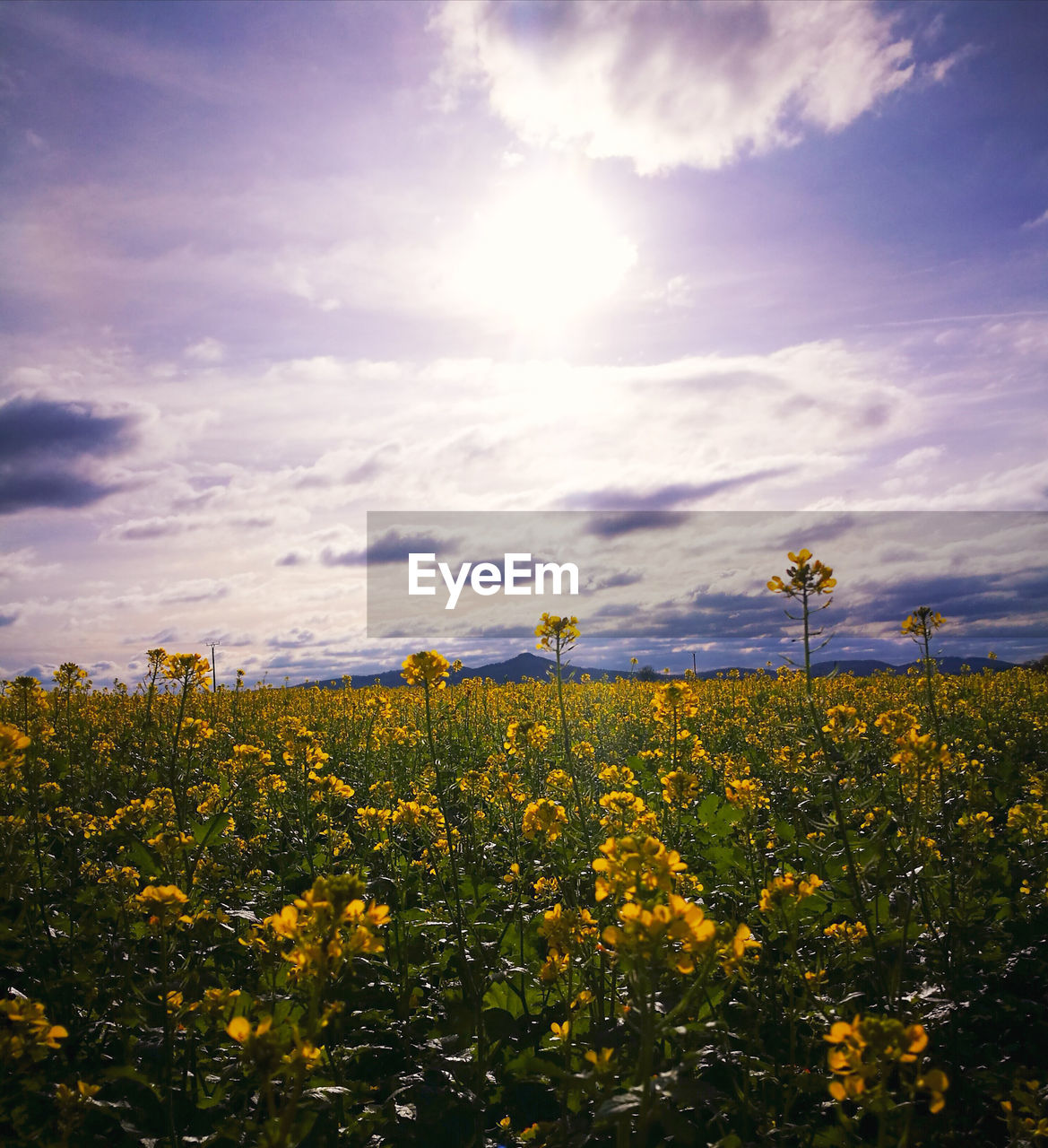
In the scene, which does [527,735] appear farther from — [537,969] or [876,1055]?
[876,1055]

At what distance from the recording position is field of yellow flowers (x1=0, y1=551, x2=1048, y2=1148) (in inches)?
70.5

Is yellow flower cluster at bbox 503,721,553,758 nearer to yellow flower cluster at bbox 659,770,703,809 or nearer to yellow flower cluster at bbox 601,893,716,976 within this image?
yellow flower cluster at bbox 659,770,703,809

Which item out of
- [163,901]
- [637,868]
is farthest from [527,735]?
[637,868]

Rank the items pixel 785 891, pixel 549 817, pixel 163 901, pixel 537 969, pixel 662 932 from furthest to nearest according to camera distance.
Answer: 1. pixel 537 969
2. pixel 549 817
3. pixel 785 891
4. pixel 163 901
5. pixel 662 932

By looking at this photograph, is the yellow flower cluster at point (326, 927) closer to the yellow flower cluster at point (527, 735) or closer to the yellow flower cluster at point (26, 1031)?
the yellow flower cluster at point (26, 1031)

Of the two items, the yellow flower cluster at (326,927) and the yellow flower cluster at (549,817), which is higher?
the yellow flower cluster at (326,927)

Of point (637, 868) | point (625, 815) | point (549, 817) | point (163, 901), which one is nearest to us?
point (637, 868)

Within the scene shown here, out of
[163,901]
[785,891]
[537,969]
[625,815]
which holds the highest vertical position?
[625,815]

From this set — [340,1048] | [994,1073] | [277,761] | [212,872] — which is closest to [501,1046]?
[340,1048]

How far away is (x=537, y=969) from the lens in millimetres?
3604

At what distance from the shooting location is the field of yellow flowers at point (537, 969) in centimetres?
179

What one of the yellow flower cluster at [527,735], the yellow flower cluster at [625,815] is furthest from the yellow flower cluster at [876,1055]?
the yellow flower cluster at [527,735]

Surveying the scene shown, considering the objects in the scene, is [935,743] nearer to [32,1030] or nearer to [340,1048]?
[340,1048]

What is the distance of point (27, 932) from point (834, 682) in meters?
20.2
